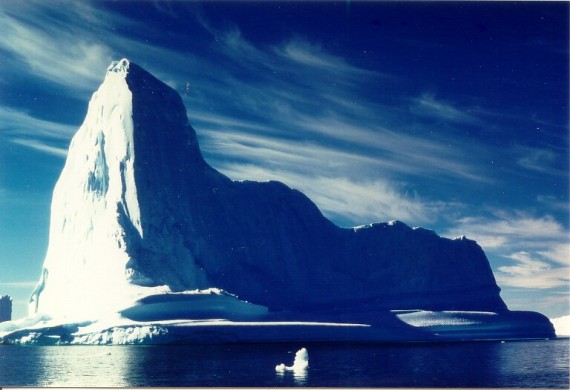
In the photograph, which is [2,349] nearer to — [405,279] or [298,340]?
[298,340]

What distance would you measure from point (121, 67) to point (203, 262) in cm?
1140

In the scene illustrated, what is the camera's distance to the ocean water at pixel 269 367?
59.5ft

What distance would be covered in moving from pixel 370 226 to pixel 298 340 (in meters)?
17.0

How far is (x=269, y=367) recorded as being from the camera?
70.3 ft

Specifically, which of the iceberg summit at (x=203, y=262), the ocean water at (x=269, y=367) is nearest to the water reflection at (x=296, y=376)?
the ocean water at (x=269, y=367)

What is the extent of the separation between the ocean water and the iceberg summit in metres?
2.29

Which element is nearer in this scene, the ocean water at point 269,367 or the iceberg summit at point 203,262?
the ocean water at point 269,367

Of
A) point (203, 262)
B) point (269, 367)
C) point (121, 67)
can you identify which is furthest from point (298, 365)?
point (121, 67)

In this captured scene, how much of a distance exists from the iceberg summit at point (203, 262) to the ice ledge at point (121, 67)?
0.11 meters

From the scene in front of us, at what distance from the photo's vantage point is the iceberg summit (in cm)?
3147

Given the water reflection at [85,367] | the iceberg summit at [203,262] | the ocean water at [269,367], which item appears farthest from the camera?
the iceberg summit at [203,262]

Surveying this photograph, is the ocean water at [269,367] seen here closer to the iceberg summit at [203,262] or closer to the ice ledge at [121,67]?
the iceberg summit at [203,262]

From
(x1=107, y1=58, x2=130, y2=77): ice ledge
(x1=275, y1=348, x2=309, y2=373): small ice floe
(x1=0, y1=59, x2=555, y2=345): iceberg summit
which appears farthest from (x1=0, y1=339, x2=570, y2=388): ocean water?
(x1=107, y1=58, x2=130, y2=77): ice ledge

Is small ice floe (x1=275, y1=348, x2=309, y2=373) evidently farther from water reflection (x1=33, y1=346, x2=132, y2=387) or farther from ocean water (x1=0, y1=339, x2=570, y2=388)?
water reflection (x1=33, y1=346, x2=132, y2=387)
